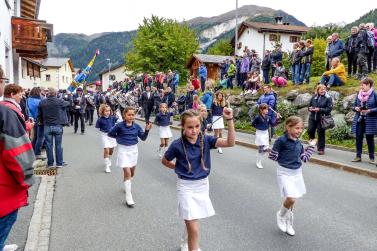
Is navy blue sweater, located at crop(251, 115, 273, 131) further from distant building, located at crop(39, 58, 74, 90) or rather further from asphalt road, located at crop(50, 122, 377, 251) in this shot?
distant building, located at crop(39, 58, 74, 90)

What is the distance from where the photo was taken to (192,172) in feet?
13.1

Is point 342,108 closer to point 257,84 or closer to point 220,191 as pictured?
point 257,84

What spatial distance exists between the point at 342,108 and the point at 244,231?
999 cm

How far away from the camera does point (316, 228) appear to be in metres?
5.27

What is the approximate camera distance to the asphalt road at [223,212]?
478 centimetres

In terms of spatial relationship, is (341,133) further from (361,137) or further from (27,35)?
(27,35)

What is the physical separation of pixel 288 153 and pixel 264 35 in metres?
48.0

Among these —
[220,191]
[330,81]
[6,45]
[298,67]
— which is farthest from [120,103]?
[220,191]

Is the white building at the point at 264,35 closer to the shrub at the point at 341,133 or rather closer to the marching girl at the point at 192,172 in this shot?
the shrub at the point at 341,133

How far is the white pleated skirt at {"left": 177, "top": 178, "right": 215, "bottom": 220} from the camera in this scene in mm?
3932

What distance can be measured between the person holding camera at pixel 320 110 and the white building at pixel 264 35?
3909 centimetres

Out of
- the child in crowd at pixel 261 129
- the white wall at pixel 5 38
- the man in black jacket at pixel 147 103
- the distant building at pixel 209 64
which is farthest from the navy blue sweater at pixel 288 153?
the distant building at pixel 209 64

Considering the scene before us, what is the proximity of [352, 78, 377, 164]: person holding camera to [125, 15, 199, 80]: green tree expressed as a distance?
41.5 m

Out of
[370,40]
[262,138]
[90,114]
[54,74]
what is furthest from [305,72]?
[54,74]
